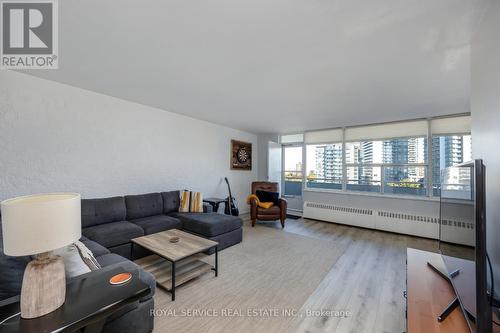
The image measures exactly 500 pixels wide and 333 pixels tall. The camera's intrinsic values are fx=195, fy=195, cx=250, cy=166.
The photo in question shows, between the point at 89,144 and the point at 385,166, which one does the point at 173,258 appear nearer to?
the point at 89,144

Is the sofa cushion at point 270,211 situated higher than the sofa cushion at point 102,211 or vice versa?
the sofa cushion at point 102,211

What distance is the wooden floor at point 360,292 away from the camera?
1.64 metres

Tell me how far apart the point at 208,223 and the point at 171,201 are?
41.8 inches

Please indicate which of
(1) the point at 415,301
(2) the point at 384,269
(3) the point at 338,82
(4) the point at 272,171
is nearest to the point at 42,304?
(1) the point at 415,301

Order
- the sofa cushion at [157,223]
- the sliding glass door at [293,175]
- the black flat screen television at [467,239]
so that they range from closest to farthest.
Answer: the black flat screen television at [467,239], the sofa cushion at [157,223], the sliding glass door at [293,175]

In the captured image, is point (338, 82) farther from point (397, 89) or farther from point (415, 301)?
point (415, 301)

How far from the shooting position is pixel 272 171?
5.71m

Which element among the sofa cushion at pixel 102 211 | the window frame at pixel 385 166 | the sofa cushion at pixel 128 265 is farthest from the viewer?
the window frame at pixel 385 166

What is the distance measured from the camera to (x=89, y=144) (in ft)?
9.50

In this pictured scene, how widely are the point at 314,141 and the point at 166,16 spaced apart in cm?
454

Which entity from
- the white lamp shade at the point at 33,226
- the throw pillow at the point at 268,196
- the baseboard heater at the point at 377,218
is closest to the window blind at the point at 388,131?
the baseboard heater at the point at 377,218

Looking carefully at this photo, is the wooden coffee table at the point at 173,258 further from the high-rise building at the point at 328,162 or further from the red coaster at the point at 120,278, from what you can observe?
the high-rise building at the point at 328,162

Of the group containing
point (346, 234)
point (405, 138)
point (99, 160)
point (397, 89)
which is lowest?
point (346, 234)

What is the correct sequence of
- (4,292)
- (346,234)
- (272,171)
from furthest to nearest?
(272,171) → (346,234) → (4,292)
